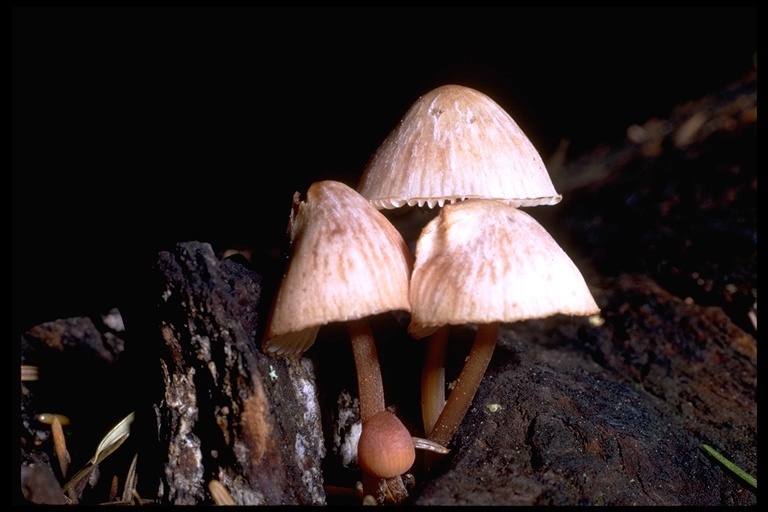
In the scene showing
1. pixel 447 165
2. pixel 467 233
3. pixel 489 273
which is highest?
pixel 447 165

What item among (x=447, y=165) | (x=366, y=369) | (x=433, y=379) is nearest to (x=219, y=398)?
(x=366, y=369)

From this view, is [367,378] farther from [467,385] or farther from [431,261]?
[431,261]

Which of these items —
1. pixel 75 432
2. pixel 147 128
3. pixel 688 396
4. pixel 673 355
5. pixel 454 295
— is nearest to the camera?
pixel 454 295

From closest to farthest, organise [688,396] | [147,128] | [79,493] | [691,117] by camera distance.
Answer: [79,493], [688,396], [147,128], [691,117]

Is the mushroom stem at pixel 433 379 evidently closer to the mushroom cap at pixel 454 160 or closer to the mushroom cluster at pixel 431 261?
the mushroom cluster at pixel 431 261

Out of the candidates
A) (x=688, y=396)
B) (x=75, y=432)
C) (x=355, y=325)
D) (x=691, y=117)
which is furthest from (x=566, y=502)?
(x=691, y=117)

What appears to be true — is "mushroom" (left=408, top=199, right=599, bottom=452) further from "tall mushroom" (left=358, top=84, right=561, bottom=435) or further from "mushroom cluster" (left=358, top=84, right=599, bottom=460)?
"tall mushroom" (left=358, top=84, right=561, bottom=435)

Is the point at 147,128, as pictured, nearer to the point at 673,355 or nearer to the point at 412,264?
the point at 412,264

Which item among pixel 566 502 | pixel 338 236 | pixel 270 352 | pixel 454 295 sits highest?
pixel 338 236
